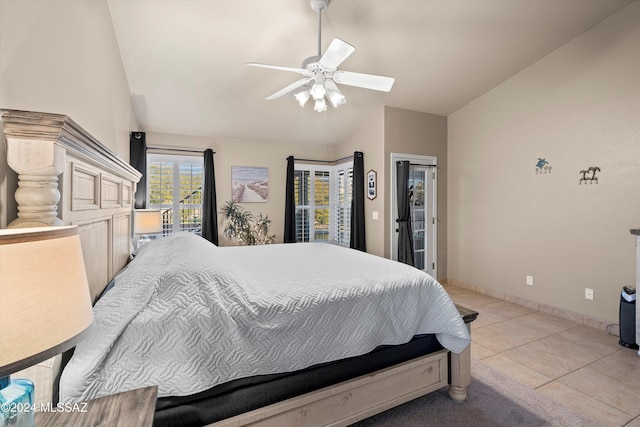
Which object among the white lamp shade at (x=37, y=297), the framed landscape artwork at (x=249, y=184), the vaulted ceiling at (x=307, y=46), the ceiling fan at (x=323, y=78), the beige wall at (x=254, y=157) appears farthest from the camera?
the framed landscape artwork at (x=249, y=184)

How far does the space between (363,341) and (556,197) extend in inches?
128

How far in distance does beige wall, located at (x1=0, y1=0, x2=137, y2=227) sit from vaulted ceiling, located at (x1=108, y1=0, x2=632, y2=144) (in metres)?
0.51

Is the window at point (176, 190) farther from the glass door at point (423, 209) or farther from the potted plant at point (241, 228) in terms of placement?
the glass door at point (423, 209)

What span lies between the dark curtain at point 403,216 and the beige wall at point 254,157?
1564 mm

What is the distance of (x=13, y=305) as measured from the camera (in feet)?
1.60

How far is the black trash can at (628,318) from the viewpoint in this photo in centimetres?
261

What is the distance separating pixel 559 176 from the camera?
3400 mm

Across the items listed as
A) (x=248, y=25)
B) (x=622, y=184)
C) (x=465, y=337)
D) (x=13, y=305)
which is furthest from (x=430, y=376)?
(x=248, y=25)

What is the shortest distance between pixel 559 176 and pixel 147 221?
4672 millimetres

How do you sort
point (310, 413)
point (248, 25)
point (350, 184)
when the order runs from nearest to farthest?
1. point (310, 413)
2. point (248, 25)
3. point (350, 184)

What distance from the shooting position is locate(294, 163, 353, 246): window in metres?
5.15

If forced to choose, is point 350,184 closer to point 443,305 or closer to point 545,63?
point 545,63

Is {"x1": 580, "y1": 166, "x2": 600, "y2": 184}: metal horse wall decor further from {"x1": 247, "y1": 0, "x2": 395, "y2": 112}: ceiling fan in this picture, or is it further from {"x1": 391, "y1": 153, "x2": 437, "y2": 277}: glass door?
{"x1": 247, "y1": 0, "x2": 395, "y2": 112}: ceiling fan

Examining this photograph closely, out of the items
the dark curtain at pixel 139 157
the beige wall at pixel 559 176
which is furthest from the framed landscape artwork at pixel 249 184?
the beige wall at pixel 559 176
